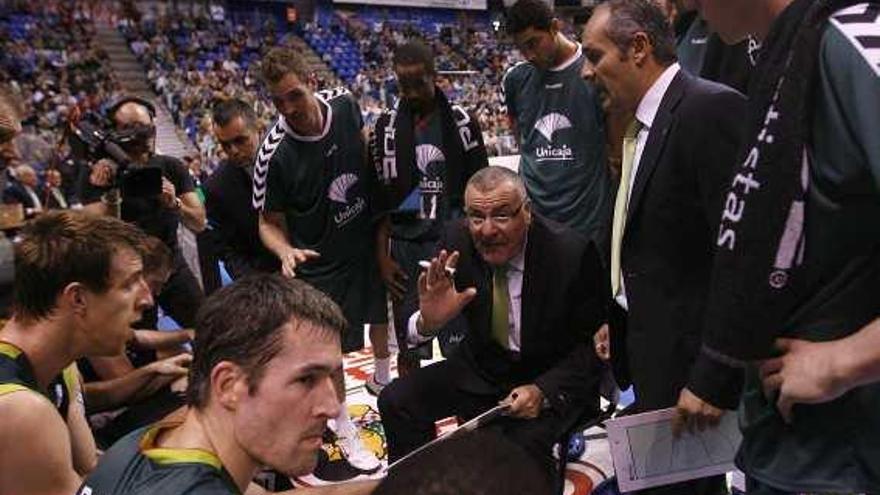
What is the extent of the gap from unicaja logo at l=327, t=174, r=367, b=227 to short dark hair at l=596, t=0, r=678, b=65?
1.70 m

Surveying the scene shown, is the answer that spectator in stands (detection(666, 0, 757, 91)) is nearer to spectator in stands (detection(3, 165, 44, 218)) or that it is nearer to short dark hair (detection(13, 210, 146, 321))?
short dark hair (detection(13, 210, 146, 321))

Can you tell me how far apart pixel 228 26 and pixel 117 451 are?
22181 millimetres

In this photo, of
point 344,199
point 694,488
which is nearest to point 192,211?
point 344,199

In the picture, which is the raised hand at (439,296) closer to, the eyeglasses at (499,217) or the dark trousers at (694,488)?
the eyeglasses at (499,217)

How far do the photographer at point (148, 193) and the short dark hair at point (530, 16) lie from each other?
1560mm

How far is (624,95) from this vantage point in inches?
75.1

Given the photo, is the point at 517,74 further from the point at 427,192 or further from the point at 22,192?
the point at 22,192

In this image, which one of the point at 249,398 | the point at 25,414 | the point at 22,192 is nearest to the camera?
the point at 249,398

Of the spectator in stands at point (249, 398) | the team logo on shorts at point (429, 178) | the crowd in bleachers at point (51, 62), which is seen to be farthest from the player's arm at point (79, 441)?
the crowd in bleachers at point (51, 62)

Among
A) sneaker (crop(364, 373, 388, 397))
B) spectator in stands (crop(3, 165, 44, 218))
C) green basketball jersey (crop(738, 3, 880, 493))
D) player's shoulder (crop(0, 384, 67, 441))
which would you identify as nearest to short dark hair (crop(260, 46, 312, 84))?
sneaker (crop(364, 373, 388, 397))

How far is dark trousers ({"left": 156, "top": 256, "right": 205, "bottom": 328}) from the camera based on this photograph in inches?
138

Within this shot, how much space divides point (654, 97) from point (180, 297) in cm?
244

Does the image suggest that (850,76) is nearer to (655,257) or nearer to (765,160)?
(765,160)

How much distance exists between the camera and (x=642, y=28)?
1866 mm
